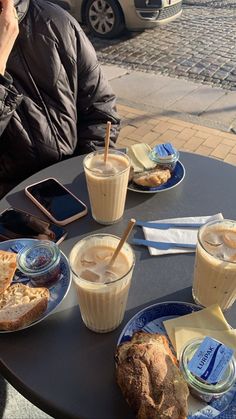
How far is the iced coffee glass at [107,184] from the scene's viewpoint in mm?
1409

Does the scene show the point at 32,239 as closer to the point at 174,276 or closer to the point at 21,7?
the point at 174,276

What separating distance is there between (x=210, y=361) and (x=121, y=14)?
21.3 ft

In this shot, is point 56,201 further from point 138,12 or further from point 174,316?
point 138,12

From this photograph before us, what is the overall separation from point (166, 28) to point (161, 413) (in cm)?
716

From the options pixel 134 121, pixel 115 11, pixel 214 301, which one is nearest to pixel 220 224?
pixel 214 301

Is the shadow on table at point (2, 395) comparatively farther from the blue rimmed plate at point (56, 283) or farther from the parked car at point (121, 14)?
the parked car at point (121, 14)

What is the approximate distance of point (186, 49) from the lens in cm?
604

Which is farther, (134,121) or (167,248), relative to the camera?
(134,121)

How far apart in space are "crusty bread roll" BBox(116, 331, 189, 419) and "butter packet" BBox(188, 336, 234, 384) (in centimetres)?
4

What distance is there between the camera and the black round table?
973mm

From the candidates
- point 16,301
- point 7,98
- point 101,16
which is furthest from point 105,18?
point 16,301

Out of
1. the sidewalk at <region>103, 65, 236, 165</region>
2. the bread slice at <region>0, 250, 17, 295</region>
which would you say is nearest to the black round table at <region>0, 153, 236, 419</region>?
the bread slice at <region>0, 250, 17, 295</region>

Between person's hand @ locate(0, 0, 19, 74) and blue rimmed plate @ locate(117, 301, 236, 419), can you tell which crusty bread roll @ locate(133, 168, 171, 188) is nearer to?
blue rimmed plate @ locate(117, 301, 236, 419)

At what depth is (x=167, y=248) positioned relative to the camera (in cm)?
137
